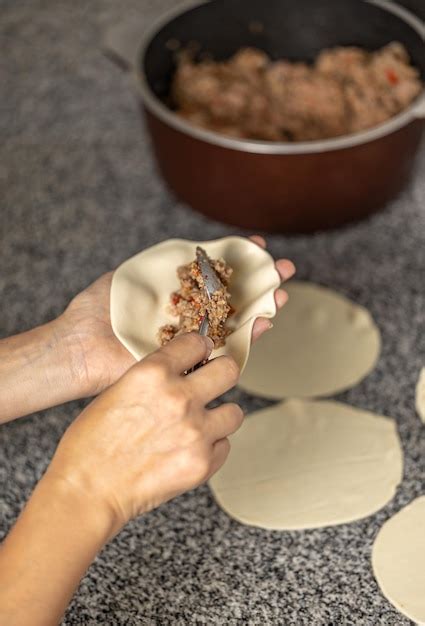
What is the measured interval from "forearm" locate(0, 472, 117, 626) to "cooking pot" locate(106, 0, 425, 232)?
72cm

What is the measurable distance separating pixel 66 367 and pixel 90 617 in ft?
1.11

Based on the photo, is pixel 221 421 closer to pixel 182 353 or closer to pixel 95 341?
pixel 182 353

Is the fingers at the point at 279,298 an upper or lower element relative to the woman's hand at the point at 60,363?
upper

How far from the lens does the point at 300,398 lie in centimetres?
126

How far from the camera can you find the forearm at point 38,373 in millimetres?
1057

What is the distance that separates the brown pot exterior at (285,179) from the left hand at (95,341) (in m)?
0.34

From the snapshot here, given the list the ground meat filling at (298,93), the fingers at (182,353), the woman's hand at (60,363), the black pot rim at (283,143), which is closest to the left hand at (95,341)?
the woman's hand at (60,363)

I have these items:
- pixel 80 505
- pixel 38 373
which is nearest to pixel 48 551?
pixel 80 505

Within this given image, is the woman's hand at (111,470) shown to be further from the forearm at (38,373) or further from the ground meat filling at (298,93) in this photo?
the ground meat filling at (298,93)

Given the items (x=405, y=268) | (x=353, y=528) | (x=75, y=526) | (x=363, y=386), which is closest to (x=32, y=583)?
(x=75, y=526)

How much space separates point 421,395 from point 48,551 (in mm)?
695

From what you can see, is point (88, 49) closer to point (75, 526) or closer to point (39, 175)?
point (39, 175)

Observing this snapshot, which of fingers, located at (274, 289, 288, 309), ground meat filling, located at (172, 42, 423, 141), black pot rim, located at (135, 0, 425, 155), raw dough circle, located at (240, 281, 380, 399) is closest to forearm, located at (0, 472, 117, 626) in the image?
fingers, located at (274, 289, 288, 309)

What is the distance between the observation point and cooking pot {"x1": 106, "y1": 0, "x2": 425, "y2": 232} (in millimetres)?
1317
